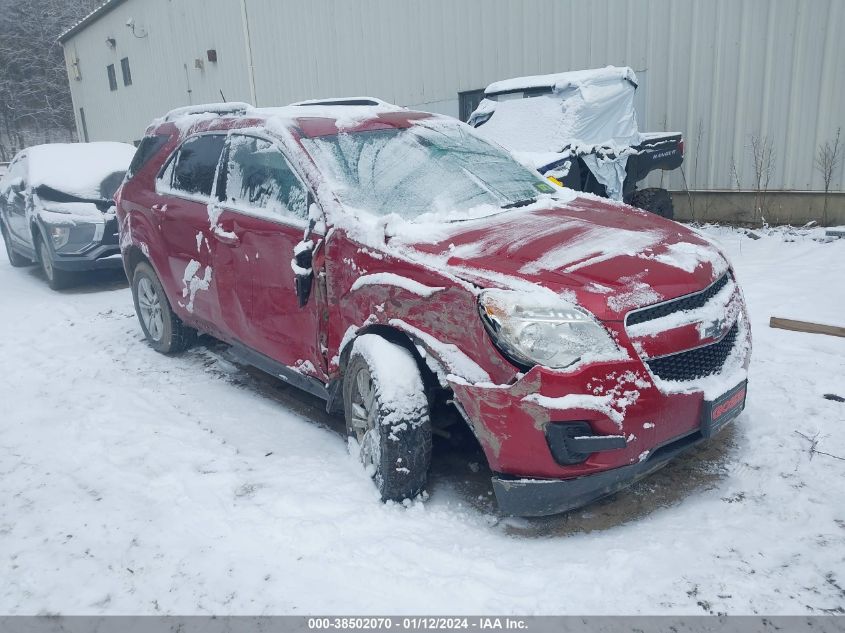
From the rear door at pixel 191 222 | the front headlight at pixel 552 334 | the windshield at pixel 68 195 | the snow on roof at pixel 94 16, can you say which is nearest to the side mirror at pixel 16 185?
the windshield at pixel 68 195

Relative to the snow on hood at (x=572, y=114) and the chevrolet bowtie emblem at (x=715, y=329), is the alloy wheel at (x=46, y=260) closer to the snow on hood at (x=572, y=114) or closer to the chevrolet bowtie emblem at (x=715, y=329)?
the snow on hood at (x=572, y=114)

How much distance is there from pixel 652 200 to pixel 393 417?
21.3 ft

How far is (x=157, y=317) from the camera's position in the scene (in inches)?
211

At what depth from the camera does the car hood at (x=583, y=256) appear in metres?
2.59

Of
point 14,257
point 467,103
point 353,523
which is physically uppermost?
point 467,103

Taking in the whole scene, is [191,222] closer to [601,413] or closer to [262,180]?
[262,180]

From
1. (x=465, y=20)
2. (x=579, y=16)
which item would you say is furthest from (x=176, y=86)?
(x=579, y=16)

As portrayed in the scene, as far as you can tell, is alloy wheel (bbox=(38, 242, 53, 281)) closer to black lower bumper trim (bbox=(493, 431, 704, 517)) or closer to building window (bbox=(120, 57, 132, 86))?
black lower bumper trim (bbox=(493, 431, 704, 517))

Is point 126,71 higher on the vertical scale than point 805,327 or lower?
higher

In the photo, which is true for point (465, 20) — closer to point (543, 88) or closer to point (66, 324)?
point (543, 88)

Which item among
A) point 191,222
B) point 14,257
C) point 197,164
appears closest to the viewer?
point 191,222

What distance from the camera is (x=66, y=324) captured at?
648 cm

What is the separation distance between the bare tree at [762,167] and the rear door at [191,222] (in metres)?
6.94

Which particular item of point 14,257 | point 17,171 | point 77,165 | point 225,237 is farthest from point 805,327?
point 14,257
